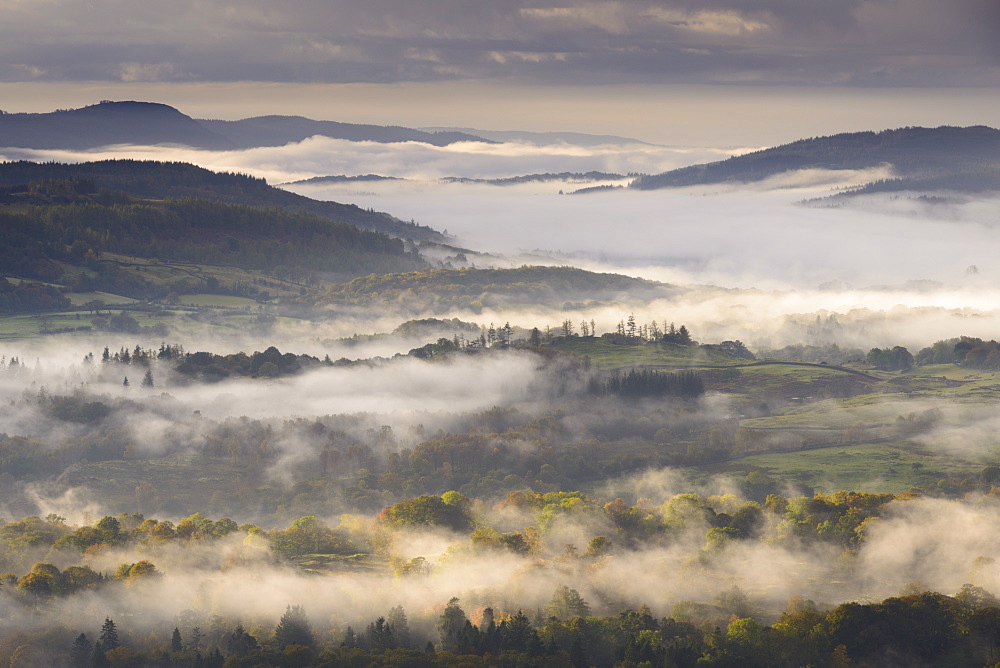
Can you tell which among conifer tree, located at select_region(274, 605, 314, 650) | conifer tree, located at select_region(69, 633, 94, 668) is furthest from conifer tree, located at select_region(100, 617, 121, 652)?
conifer tree, located at select_region(274, 605, 314, 650)

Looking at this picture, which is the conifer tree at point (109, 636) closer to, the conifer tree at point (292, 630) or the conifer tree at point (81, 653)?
the conifer tree at point (81, 653)

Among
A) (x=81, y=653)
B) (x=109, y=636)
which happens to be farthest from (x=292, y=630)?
(x=81, y=653)

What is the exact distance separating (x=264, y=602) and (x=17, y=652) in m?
36.8

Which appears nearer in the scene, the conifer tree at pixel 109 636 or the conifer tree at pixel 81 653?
the conifer tree at pixel 81 653

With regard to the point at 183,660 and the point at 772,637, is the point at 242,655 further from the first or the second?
the point at 772,637

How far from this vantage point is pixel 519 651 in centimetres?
17300

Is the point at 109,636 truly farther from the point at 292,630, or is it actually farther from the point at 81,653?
the point at 292,630

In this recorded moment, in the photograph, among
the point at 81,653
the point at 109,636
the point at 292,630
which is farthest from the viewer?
the point at 292,630

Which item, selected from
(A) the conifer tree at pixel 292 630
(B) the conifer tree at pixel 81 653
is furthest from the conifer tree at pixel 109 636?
(A) the conifer tree at pixel 292 630

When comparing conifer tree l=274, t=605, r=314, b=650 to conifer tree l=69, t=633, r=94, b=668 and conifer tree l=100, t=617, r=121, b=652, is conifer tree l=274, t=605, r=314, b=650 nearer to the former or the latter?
conifer tree l=100, t=617, r=121, b=652

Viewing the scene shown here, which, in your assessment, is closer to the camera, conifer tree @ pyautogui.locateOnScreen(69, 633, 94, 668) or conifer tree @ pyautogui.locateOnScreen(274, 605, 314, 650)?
conifer tree @ pyautogui.locateOnScreen(69, 633, 94, 668)

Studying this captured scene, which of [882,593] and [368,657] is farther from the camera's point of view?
[882,593]

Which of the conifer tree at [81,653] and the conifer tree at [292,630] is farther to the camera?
the conifer tree at [292,630]

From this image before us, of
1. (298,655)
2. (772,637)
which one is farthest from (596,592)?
(298,655)
